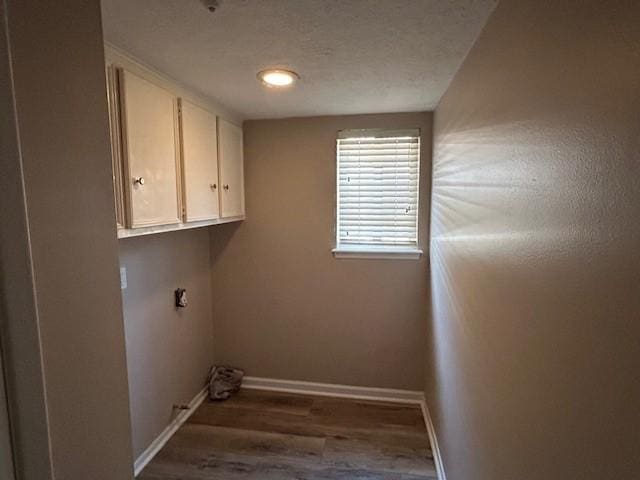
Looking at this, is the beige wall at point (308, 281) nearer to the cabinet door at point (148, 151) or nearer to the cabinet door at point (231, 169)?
the cabinet door at point (231, 169)

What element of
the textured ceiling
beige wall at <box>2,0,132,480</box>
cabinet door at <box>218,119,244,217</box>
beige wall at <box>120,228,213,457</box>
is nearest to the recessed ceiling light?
the textured ceiling

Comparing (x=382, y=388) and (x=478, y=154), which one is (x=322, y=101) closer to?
(x=478, y=154)

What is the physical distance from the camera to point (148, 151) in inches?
67.5

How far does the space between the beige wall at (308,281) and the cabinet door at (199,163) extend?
1.88ft

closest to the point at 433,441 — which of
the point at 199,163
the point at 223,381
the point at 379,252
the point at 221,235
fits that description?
the point at 379,252

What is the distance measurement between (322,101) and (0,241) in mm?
2073

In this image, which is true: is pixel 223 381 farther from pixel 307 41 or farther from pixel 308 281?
pixel 307 41

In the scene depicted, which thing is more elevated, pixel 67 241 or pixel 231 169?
pixel 231 169

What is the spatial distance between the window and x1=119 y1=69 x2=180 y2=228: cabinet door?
136 cm

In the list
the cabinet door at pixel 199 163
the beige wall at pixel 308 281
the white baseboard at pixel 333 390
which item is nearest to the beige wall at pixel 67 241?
the cabinet door at pixel 199 163

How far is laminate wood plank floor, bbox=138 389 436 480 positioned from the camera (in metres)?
2.14

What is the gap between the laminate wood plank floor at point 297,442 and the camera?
2.14m

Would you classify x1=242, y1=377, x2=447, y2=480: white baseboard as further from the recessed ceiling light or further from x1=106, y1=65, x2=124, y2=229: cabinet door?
the recessed ceiling light

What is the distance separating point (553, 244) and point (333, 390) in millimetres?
2576
